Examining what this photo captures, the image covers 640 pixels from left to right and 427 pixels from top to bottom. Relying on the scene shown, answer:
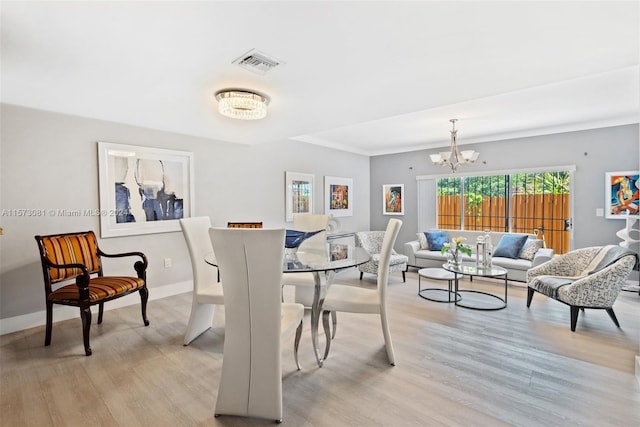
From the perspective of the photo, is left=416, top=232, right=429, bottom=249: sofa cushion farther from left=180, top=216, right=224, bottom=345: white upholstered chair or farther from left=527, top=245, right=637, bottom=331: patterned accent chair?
left=180, top=216, right=224, bottom=345: white upholstered chair

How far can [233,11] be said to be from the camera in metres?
1.51

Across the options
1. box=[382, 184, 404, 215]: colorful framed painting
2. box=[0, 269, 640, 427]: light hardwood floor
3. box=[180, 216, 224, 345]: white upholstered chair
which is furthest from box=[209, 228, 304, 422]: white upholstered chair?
box=[382, 184, 404, 215]: colorful framed painting

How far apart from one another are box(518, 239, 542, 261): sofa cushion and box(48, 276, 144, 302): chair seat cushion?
512 centimetres

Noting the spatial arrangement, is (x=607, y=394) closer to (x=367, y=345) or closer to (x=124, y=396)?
(x=367, y=345)

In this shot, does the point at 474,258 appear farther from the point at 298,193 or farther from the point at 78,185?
the point at 78,185

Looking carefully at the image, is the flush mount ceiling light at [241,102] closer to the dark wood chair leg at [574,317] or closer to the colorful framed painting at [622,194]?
the dark wood chair leg at [574,317]

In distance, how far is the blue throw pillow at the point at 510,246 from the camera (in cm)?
465

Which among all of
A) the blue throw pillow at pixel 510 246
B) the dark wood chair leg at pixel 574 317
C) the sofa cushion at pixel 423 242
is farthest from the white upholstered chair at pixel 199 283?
the blue throw pillow at pixel 510 246

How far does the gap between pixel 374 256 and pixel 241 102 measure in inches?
124

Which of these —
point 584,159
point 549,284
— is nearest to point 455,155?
point 584,159

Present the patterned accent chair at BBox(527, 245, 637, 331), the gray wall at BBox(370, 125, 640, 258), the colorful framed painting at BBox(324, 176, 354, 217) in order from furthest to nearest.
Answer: the colorful framed painting at BBox(324, 176, 354, 217)
the gray wall at BBox(370, 125, 640, 258)
the patterned accent chair at BBox(527, 245, 637, 331)

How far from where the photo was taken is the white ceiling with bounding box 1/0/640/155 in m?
1.52

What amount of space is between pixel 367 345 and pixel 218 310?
180cm

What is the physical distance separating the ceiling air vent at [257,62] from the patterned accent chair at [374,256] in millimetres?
3235
